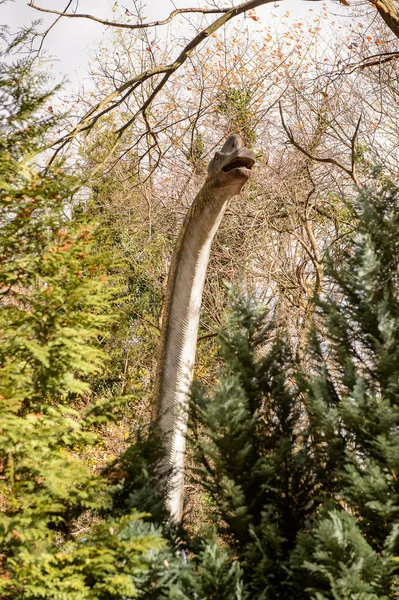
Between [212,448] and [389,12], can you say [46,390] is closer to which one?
[212,448]

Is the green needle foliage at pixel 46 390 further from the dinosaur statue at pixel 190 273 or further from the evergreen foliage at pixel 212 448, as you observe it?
the dinosaur statue at pixel 190 273

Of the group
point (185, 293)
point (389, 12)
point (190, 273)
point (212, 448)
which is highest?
point (389, 12)

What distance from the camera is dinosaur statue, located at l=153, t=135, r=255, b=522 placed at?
635 centimetres

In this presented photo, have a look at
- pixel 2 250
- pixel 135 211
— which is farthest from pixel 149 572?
pixel 135 211

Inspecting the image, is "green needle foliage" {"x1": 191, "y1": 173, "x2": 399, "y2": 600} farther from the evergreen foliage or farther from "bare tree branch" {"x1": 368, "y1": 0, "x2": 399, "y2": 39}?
"bare tree branch" {"x1": 368, "y1": 0, "x2": 399, "y2": 39}

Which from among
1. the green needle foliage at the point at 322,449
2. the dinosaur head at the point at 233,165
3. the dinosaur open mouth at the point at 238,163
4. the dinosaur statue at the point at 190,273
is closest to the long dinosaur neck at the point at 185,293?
the dinosaur statue at the point at 190,273

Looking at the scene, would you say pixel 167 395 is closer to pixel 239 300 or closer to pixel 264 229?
pixel 239 300

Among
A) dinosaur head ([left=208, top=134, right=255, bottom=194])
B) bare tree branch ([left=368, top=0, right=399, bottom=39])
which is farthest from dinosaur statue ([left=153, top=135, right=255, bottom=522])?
bare tree branch ([left=368, top=0, right=399, bottom=39])

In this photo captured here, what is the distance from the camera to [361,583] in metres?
3.36

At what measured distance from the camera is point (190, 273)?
6.86 m

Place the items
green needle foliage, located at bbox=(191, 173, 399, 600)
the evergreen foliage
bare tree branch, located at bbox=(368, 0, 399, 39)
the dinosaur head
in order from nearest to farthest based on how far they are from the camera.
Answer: green needle foliage, located at bbox=(191, 173, 399, 600) < the evergreen foliage < the dinosaur head < bare tree branch, located at bbox=(368, 0, 399, 39)

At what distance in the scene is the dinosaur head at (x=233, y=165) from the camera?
6.25 metres

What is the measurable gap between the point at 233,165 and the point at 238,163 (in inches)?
2.3

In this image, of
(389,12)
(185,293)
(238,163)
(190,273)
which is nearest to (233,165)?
(238,163)
